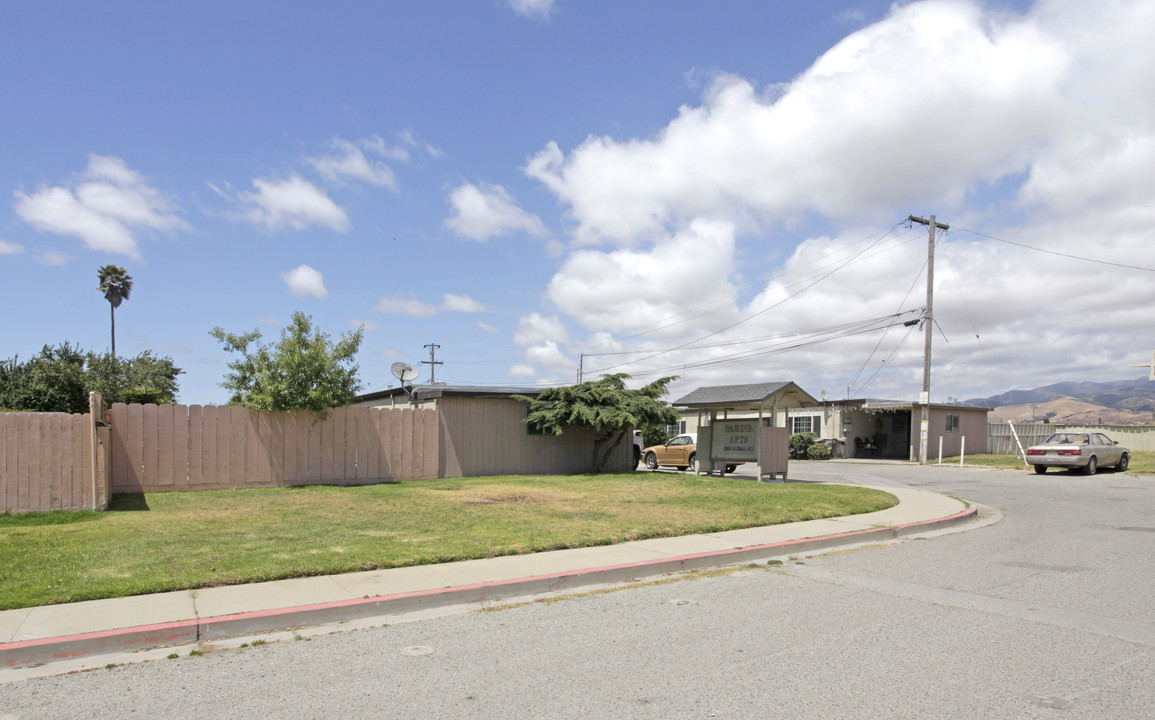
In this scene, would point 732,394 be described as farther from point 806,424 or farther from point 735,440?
point 806,424

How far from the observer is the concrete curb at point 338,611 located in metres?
5.53

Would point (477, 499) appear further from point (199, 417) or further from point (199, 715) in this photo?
point (199, 715)

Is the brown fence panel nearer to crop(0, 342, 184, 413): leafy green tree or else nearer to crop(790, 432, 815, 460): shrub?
crop(0, 342, 184, 413): leafy green tree

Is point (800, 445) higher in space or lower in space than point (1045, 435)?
lower

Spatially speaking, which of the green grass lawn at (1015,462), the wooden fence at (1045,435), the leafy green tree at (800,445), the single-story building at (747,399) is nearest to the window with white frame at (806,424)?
the leafy green tree at (800,445)

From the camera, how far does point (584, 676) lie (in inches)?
201

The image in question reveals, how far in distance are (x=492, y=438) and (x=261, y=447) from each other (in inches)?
250

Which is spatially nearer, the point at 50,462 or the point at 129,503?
the point at 50,462

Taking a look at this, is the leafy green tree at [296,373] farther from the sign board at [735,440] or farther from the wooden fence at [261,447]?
the sign board at [735,440]

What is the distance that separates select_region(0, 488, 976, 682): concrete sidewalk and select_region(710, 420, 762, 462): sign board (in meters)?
9.70

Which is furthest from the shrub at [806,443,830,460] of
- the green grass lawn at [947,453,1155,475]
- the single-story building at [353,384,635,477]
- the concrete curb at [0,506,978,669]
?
the concrete curb at [0,506,978,669]

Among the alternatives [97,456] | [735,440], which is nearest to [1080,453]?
[735,440]

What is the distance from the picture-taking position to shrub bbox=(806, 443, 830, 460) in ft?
120

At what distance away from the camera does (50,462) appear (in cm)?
1220
